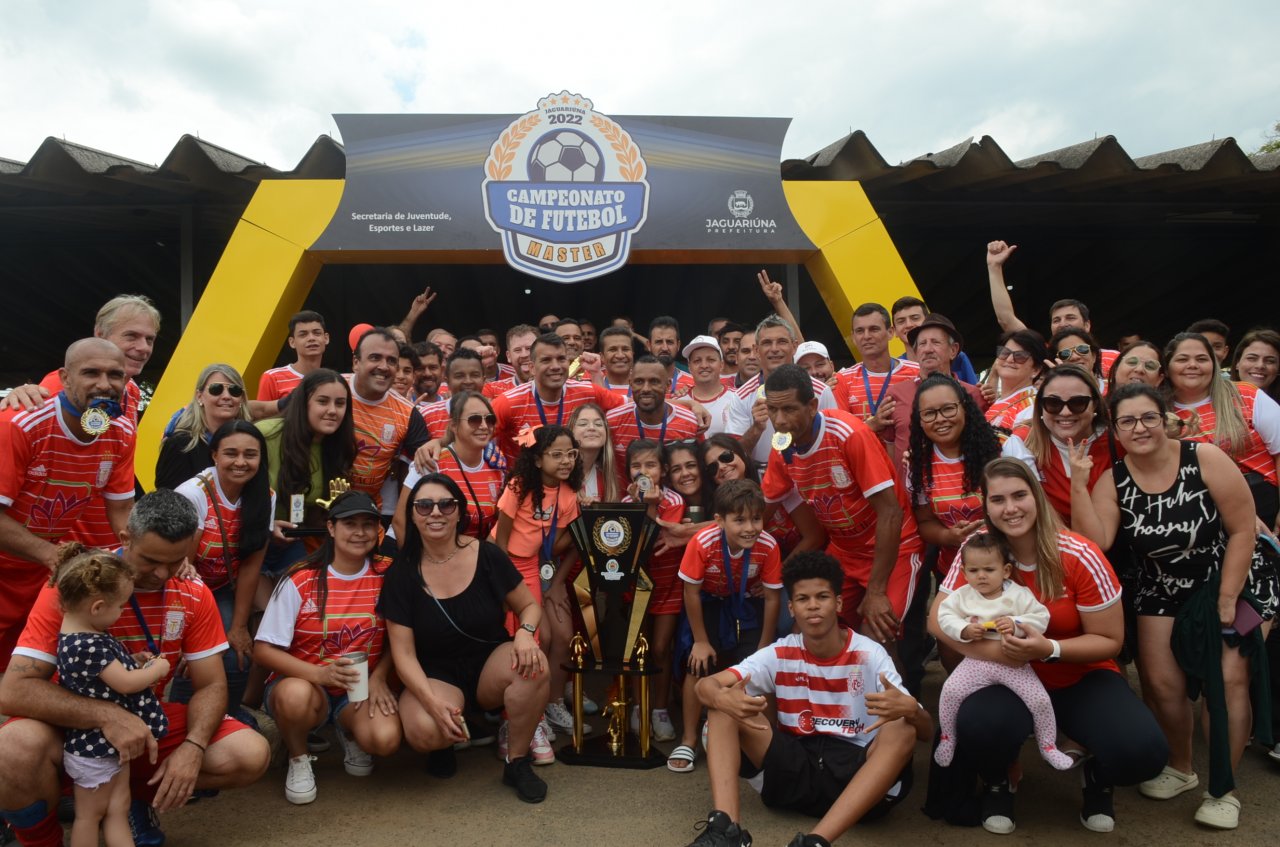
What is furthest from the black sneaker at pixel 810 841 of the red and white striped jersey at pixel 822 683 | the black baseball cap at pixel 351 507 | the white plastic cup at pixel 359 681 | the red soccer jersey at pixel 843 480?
the black baseball cap at pixel 351 507

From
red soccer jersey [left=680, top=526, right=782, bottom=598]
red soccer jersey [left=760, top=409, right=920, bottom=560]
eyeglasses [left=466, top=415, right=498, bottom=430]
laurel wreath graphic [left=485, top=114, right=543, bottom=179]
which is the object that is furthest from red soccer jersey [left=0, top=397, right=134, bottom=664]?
laurel wreath graphic [left=485, top=114, right=543, bottom=179]

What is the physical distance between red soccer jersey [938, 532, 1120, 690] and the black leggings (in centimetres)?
10

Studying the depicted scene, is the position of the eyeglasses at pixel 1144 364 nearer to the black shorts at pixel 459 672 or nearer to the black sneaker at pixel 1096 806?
the black sneaker at pixel 1096 806

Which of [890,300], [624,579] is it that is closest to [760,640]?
[624,579]

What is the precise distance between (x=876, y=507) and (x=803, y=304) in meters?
10.3

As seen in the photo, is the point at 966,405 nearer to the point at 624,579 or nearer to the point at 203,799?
the point at 624,579

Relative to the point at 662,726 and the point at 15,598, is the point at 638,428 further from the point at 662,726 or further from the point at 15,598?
the point at 15,598

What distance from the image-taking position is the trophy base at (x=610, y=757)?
425 centimetres

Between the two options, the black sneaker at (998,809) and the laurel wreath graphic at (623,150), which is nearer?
the black sneaker at (998,809)

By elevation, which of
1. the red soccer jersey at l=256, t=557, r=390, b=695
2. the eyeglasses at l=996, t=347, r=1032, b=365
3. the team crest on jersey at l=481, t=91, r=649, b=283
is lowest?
the red soccer jersey at l=256, t=557, r=390, b=695

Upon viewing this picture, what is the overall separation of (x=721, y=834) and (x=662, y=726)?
1406 mm

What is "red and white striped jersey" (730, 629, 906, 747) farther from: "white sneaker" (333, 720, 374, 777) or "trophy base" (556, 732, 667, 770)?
"white sneaker" (333, 720, 374, 777)

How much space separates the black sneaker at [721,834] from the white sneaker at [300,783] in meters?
1.73

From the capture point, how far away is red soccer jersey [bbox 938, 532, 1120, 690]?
3.55m
